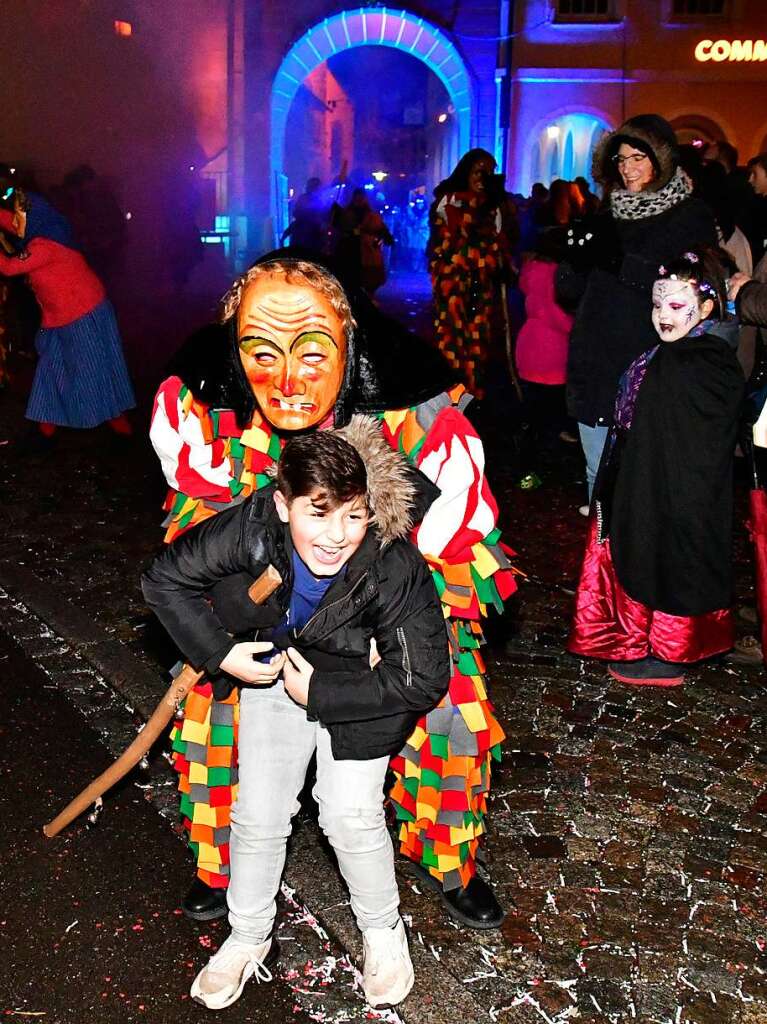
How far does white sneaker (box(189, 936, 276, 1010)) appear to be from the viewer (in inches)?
115

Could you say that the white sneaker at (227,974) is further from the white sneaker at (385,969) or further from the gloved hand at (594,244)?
the gloved hand at (594,244)

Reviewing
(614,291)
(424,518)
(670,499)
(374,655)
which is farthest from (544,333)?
(374,655)

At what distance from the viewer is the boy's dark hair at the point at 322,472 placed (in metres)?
2.65

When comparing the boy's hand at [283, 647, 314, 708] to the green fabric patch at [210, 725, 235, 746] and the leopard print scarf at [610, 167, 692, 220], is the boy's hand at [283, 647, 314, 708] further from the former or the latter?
the leopard print scarf at [610, 167, 692, 220]

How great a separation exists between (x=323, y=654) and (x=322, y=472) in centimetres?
46

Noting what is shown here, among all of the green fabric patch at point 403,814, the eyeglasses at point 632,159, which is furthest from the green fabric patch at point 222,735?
the eyeglasses at point 632,159

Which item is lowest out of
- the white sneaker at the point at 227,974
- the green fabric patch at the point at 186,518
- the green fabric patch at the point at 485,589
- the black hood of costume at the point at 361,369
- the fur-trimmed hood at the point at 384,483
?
the white sneaker at the point at 227,974

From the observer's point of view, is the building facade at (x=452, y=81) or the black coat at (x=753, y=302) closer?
the black coat at (x=753, y=302)

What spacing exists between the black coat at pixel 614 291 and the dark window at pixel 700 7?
2235 cm

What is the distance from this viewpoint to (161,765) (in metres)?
4.19

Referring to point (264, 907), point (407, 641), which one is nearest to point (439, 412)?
point (407, 641)

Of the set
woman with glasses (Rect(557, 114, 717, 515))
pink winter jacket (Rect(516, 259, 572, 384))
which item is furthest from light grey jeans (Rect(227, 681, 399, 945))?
pink winter jacket (Rect(516, 259, 572, 384))

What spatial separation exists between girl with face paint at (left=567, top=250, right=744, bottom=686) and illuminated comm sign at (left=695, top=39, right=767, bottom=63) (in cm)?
2340

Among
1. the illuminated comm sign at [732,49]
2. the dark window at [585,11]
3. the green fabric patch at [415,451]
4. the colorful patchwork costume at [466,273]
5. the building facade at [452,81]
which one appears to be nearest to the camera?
the green fabric patch at [415,451]
